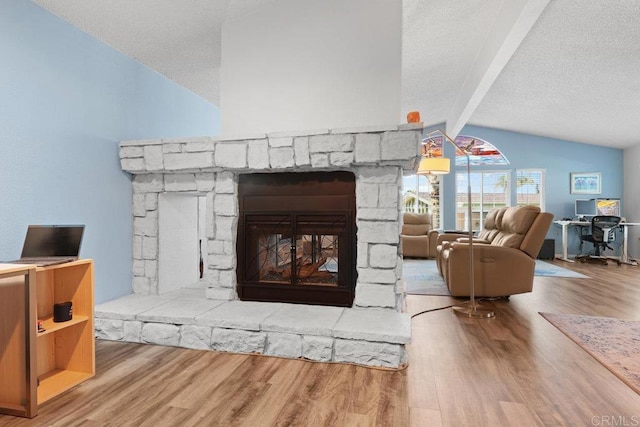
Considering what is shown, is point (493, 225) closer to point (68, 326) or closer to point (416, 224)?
point (416, 224)

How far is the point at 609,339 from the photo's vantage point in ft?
8.55

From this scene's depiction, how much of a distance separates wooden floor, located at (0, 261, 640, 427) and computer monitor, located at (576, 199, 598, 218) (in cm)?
600

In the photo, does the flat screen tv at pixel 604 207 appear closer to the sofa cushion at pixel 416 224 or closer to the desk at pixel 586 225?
the desk at pixel 586 225

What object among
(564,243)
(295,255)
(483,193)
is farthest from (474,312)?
(483,193)

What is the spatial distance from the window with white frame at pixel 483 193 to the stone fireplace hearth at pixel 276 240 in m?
6.39

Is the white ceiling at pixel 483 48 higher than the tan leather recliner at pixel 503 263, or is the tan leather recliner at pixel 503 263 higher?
the white ceiling at pixel 483 48

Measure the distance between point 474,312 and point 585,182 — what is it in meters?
6.46

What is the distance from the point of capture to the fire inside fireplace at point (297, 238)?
276 centimetres

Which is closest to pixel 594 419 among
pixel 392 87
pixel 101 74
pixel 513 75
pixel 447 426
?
pixel 447 426

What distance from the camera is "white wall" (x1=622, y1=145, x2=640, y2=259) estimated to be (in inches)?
270

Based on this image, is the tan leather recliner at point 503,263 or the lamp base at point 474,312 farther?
the tan leather recliner at point 503,263

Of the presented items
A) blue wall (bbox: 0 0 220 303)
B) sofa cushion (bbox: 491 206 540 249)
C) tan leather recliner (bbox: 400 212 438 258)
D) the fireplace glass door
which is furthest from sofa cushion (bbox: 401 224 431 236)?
blue wall (bbox: 0 0 220 303)

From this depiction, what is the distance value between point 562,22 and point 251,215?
144 inches

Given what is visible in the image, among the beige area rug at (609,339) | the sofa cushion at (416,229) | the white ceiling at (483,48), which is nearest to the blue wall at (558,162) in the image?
the white ceiling at (483,48)
